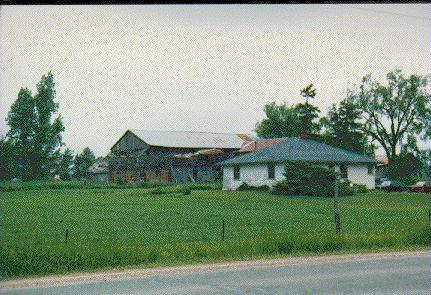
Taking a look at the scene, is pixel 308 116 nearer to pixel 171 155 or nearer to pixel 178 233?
pixel 171 155

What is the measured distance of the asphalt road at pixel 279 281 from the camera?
32.9ft

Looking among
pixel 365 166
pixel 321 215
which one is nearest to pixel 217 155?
pixel 365 166

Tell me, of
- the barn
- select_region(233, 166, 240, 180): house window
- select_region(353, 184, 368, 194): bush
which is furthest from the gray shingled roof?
the barn

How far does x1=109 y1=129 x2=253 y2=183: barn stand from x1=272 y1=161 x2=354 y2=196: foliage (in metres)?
24.3

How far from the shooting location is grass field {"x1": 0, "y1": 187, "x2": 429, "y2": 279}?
12750mm

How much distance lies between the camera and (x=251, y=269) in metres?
12.5

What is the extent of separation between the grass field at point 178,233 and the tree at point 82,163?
62736 mm

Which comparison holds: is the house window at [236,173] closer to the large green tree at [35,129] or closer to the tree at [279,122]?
the large green tree at [35,129]

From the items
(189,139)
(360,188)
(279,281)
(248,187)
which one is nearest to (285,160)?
(248,187)

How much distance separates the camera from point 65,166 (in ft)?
293

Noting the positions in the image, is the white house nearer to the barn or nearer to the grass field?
the barn

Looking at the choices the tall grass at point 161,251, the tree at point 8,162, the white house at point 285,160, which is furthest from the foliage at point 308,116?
the tall grass at point 161,251

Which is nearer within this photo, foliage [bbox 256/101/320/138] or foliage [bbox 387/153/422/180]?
foliage [bbox 387/153/422/180]

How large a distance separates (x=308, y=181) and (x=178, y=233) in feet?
78.6
